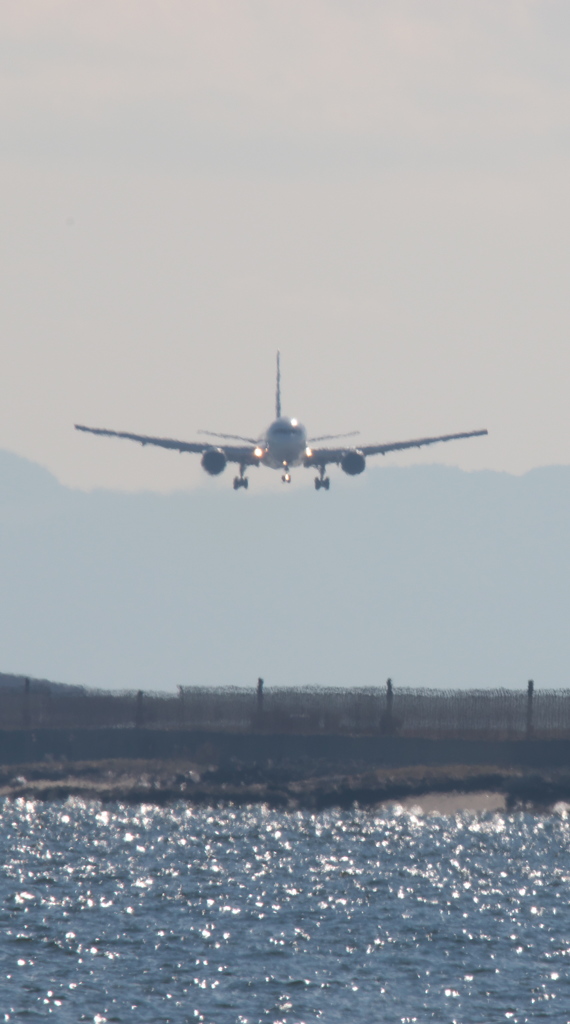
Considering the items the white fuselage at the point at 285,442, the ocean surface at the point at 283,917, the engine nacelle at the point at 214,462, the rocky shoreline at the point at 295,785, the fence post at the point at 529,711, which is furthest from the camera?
the engine nacelle at the point at 214,462

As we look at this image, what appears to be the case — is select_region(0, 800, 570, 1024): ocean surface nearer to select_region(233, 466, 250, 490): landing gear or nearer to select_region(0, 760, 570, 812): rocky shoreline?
select_region(0, 760, 570, 812): rocky shoreline

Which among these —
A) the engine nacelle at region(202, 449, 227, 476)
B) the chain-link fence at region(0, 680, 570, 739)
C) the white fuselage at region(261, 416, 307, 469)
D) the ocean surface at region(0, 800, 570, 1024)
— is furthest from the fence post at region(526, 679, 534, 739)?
the engine nacelle at region(202, 449, 227, 476)

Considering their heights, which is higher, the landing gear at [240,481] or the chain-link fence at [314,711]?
the landing gear at [240,481]

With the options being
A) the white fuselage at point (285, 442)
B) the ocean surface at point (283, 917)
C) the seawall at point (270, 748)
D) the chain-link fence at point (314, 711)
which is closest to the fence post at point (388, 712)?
the chain-link fence at point (314, 711)

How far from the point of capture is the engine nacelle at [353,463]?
271 feet

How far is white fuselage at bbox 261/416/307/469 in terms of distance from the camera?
262ft

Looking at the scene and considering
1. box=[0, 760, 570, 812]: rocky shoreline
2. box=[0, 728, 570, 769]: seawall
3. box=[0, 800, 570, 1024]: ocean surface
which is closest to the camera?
box=[0, 800, 570, 1024]: ocean surface

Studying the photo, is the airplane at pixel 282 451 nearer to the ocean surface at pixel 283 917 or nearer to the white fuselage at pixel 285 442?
the white fuselage at pixel 285 442

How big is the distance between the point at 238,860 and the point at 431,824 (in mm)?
9771

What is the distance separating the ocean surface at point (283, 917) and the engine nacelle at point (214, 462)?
97.8ft

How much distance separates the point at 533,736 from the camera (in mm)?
61250

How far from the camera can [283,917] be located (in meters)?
36.2

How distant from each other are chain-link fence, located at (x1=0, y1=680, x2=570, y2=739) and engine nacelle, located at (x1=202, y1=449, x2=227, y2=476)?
14.4m

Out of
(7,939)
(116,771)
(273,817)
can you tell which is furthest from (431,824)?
(7,939)
